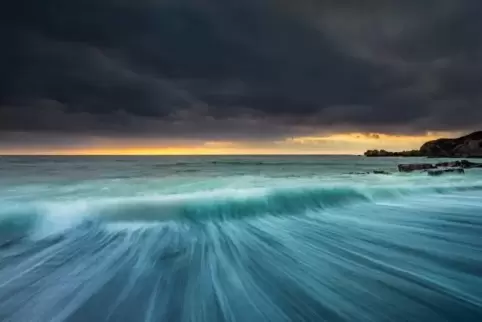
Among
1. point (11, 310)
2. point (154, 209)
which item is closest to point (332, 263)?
point (11, 310)

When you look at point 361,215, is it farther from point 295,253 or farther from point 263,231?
point 295,253

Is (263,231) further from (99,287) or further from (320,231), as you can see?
(99,287)

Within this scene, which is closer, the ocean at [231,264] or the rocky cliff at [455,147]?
the ocean at [231,264]

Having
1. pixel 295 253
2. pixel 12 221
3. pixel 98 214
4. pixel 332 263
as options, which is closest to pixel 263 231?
pixel 295 253

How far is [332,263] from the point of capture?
4.91 meters

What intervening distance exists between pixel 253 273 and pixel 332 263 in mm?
1358

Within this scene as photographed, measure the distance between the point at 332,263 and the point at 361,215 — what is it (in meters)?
5.14

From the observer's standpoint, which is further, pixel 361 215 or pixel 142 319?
pixel 361 215

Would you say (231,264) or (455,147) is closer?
(231,264)

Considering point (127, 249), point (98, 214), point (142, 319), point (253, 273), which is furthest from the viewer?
point (98, 214)

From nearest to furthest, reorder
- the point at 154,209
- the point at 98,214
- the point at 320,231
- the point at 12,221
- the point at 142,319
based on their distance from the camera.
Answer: the point at 142,319 → the point at 320,231 → the point at 12,221 → the point at 98,214 → the point at 154,209

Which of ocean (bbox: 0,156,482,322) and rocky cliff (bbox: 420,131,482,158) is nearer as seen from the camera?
ocean (bbox: 0,156,482,322)

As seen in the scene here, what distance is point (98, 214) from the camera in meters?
8.77

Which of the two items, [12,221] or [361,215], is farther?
[361,215]
